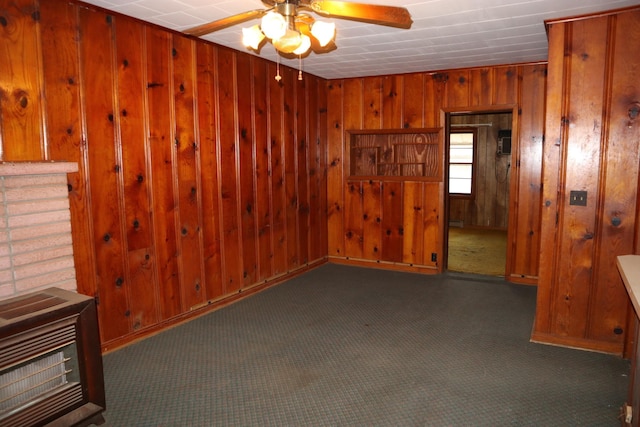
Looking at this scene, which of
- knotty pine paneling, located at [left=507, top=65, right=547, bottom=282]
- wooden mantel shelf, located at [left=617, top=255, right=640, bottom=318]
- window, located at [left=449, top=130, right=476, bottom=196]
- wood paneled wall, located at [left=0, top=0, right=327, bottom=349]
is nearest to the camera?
wooden mantel shelf, located at [left=617, top=255, right=640, bottom=318]

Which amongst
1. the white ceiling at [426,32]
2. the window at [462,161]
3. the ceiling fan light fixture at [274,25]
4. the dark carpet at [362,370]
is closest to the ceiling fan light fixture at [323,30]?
the ceiling fan light fixture at [274,25]

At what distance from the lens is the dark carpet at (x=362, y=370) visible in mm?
2293

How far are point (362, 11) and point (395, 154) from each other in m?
3.61

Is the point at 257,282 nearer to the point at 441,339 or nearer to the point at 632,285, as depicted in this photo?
the point at 441,339

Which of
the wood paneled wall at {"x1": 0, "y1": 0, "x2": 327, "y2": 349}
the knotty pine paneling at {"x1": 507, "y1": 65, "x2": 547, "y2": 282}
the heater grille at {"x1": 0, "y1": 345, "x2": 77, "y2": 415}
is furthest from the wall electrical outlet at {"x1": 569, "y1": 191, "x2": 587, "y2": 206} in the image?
the heater grille at {"x1": 0, "y1": 345, "x2": 77, "y2": 415}

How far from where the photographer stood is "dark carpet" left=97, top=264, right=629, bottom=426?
229cm

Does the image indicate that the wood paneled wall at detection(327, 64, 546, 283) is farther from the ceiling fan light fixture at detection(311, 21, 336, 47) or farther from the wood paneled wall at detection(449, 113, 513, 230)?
the wood paneled wall at detection(449, 113, 513, 230)

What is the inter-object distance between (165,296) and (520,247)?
3558 millimetres

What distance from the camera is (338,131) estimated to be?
5410 mm

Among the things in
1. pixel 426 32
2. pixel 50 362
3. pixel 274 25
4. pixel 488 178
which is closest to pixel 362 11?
pixel 274 25

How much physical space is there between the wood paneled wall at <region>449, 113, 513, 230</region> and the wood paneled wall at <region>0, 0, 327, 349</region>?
4631 mm

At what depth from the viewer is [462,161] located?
27.7 ft

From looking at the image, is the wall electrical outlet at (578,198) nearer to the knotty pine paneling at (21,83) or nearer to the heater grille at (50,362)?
the heater grille at (50,362)

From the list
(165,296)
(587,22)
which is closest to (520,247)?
(587,22)
